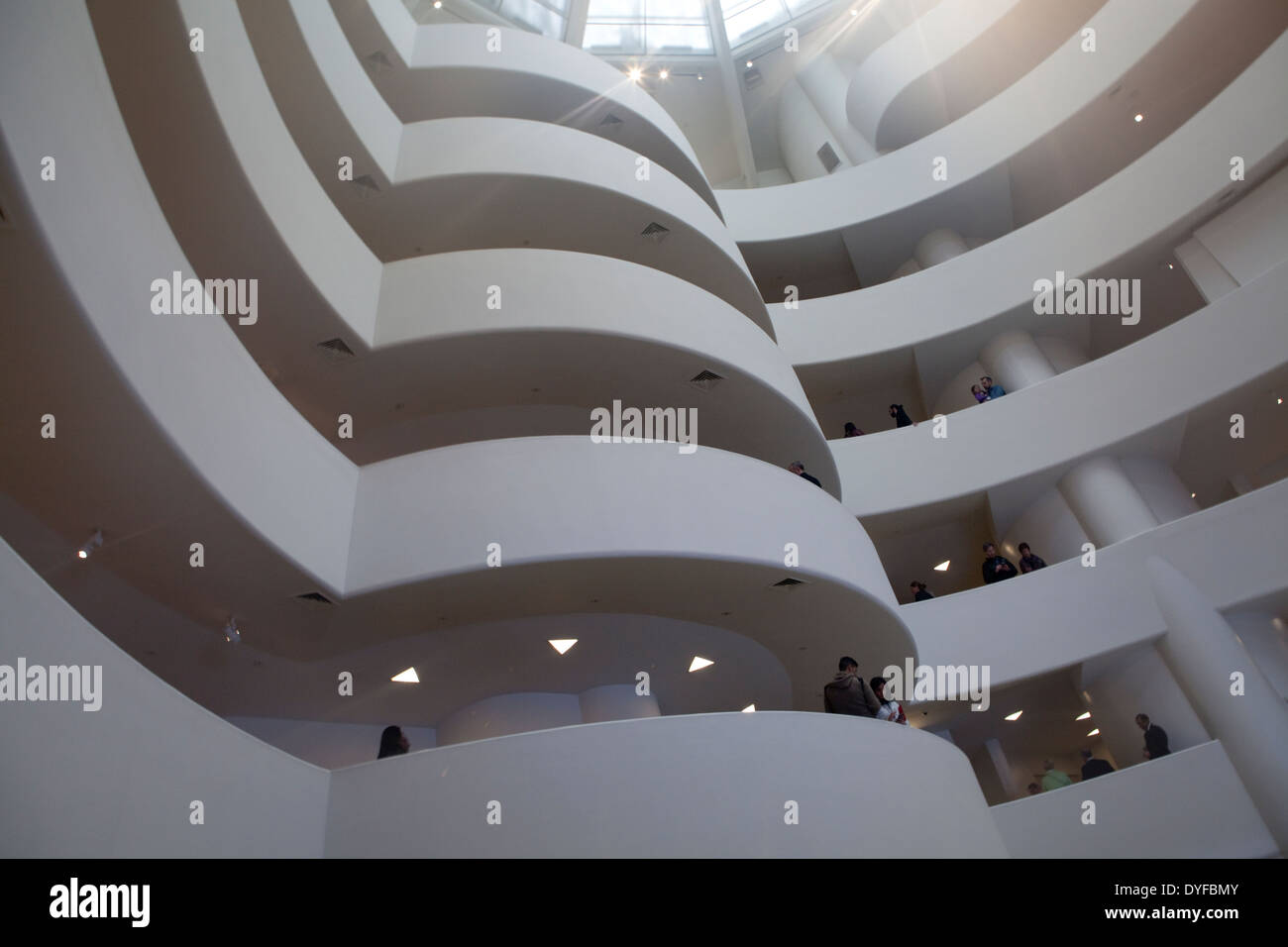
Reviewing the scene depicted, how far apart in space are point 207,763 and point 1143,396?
556 inches

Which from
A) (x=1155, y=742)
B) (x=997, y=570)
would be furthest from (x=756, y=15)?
(x=1155, y=742)

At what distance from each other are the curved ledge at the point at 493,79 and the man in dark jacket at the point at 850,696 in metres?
11.7

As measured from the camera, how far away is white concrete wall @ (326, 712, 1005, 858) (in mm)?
6043

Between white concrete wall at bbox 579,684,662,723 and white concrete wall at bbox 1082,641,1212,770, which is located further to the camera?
white concrete wall at bbox 1082,641,1212,770

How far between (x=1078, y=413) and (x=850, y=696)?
28.8 feet

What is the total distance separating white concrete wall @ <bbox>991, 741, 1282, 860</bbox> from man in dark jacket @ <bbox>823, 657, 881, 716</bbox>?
419cm

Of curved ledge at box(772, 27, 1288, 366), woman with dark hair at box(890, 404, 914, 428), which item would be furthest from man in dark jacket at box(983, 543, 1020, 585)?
curved ledge at box(772, 27, 1288, 366)

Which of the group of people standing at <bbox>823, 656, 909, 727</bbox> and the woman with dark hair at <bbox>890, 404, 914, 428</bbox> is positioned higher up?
the woman with dark hair at <bbox>890, 404, 914, 428</bbox>

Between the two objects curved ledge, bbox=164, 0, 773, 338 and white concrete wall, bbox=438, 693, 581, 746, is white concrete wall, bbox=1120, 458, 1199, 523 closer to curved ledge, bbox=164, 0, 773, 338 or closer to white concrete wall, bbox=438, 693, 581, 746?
curved ledge, bbox=164, 0, 773, 338

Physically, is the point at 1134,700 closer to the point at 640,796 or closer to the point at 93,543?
the point at 640,796

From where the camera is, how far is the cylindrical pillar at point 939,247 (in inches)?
715

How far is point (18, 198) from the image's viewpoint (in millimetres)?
4777

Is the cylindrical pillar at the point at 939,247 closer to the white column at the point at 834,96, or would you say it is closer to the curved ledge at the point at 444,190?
the white column at the point at 834,96
